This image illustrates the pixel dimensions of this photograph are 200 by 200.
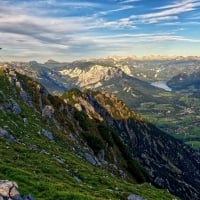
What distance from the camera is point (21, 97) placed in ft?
384

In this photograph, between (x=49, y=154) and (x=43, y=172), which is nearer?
(x=43, y=172)

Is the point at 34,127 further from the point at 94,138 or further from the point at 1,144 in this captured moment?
the point at 94,138

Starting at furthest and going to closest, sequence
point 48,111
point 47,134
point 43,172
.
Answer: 1. point 48,111
2. point 47,134
3. point 43,172

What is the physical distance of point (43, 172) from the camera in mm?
53031

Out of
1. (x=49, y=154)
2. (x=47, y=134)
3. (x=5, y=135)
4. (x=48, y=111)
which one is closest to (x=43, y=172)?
(x=49, y=154)

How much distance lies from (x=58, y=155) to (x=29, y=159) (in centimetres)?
1422

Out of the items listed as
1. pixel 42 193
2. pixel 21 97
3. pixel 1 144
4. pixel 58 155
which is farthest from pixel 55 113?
pixel 42 193

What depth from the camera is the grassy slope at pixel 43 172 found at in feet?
134

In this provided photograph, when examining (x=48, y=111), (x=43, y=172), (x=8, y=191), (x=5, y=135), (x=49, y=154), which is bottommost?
(x=48, y=111)

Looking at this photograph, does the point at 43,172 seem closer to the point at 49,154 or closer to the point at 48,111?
the point at 49,154

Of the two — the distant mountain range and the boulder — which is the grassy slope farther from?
the boulder

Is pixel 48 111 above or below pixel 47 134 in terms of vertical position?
below

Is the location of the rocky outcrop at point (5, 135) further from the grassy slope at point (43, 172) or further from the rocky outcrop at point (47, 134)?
the rocky outcrop at point (47, 134)

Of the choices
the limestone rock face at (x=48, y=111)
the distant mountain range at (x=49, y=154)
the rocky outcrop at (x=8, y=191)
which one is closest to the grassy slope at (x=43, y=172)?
the distant mountain range at (x=49, y=154)
